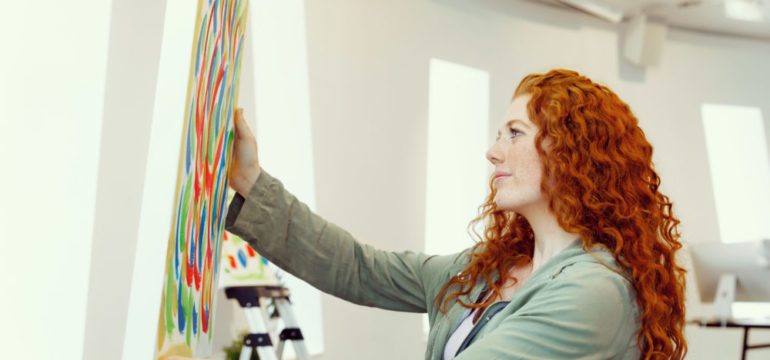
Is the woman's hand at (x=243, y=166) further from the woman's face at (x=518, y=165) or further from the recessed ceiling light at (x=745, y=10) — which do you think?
the recessed ceiling light at (x=745, y=10)

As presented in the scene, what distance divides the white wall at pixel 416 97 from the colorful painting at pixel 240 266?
145 cm

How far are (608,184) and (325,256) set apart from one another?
1.94 ft

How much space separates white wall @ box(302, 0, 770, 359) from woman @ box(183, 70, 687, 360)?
13.4 ft

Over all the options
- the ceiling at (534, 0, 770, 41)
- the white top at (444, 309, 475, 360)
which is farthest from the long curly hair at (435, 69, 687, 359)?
the ceiling at (534, 0, 770, 41)

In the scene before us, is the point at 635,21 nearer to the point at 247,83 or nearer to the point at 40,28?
the point at 247,83

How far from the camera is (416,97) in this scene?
7.07 m

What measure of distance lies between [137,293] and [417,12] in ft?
20.1

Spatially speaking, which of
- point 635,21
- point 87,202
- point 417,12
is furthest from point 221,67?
point 635,21

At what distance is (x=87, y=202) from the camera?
2.91m

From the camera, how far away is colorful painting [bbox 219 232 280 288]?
4.54 metres

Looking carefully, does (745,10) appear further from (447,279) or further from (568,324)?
(568,324)

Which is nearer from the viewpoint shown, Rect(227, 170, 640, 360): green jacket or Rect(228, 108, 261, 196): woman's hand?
Rect(227, 170, 640, 360): green jacket

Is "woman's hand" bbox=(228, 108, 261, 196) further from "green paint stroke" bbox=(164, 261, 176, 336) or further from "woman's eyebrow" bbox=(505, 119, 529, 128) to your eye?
"green paint stroke" bbox=(164, 261, 176, 336)

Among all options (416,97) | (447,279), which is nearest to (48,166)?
(447,279)
